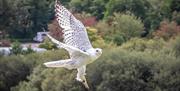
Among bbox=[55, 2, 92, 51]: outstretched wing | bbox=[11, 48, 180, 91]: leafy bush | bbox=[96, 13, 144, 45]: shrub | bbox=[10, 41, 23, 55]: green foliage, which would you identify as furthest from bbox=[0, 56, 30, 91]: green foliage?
Answer: bbox=[55, 2, 92, 51]: outstretched wing

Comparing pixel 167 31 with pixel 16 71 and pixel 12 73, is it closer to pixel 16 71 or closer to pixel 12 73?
pixel 16 71

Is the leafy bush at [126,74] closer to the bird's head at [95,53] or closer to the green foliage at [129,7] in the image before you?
the bird's head at [95,53]

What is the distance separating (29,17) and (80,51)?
42.3 meters

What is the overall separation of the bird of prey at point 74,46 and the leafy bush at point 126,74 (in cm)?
1555

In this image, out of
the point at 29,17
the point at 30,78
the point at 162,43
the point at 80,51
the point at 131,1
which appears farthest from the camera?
the point at 29,17

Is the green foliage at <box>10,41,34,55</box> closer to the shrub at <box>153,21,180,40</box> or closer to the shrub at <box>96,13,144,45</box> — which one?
the shrub at <box>96,13,144,45</box>

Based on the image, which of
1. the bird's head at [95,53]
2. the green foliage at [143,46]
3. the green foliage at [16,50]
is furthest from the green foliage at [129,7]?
the bird's head at [95,53]

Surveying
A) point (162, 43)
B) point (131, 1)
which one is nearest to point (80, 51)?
point (162, 43)

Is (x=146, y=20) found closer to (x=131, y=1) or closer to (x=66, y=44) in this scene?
(x=131, y=1)

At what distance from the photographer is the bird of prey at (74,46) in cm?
1727

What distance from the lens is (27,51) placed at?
144 ft

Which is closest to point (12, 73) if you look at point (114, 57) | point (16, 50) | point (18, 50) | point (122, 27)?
point (114, 57)

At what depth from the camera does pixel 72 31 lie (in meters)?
17.8

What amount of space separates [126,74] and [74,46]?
1573cm
